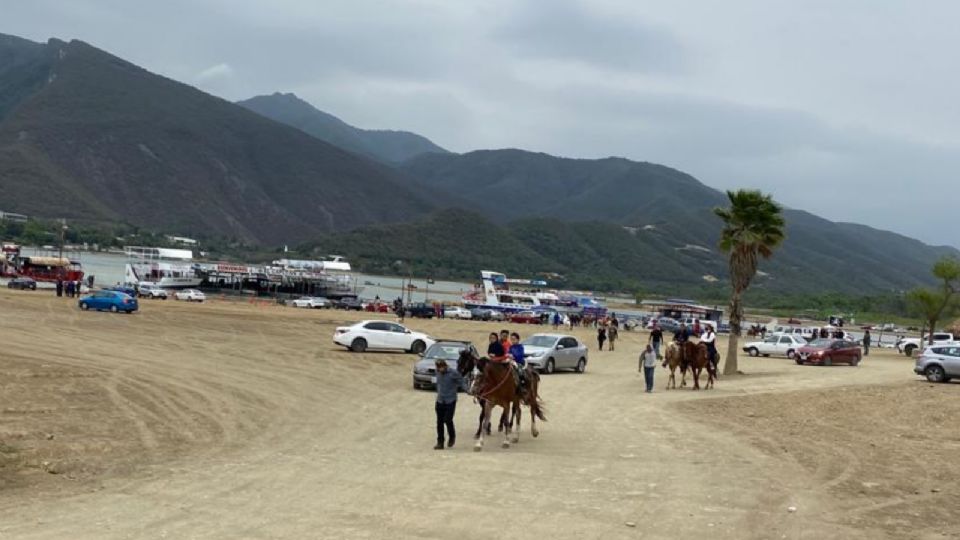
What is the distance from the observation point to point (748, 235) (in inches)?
1421

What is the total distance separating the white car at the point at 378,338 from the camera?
121ft

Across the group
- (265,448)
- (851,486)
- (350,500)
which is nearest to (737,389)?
(851,486)

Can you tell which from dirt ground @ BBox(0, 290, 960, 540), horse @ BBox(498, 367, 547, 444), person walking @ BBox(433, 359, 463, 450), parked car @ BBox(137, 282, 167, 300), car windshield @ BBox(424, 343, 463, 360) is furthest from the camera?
parked car @ BBox(137, 282, 167, 300)

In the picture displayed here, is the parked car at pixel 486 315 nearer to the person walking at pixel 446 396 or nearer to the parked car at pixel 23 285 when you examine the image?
the parked car at pixel 23 285

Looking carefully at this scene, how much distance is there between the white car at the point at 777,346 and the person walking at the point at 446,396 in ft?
120

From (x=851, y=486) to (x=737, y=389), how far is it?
16230mm

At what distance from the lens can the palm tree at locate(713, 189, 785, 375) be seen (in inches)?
1423

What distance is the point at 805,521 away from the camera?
35.8ft

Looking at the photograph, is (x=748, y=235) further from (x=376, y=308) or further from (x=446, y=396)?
(x=376, y=308)

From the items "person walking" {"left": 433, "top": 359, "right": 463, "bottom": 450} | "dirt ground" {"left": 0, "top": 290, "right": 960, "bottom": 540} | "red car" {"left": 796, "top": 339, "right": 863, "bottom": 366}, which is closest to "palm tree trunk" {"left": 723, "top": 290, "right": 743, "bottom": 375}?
"dirt ground" {"left": 0, "top": 290, "right": 960, "bottom": 540}

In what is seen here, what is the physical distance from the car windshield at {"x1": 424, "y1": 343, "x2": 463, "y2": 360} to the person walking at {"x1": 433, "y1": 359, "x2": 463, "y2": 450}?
32.8ft

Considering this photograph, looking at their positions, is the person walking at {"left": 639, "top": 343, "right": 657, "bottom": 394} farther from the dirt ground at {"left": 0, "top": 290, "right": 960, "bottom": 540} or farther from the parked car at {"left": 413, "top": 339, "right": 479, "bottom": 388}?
the parked car at {"left": 413, "top": 339, "right": 479, "bottom": 388}

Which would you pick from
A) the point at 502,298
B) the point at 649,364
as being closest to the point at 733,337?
the point at 649,364

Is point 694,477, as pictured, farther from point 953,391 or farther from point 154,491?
point 953,391
